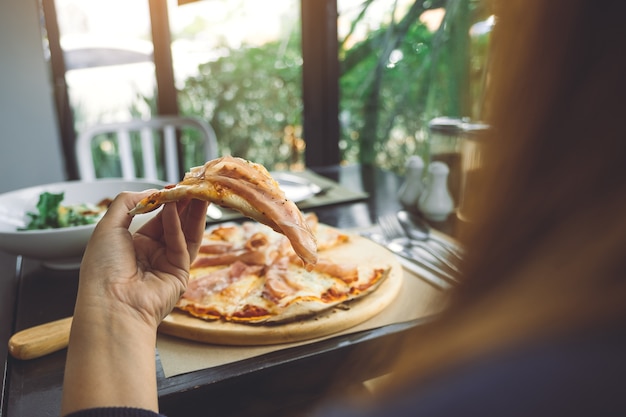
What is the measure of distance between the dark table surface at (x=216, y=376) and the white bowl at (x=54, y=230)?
0.30 ft

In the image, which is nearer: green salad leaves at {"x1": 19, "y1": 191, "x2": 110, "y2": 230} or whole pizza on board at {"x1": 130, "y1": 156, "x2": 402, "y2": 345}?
whole pizza on board at {"x1": 130, "y1": 156, "x2": 402, "y2": 345}

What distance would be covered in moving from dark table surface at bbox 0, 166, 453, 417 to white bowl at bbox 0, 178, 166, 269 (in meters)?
0.09

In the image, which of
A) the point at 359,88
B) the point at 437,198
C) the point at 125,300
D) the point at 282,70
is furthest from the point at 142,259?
the point at 282,70

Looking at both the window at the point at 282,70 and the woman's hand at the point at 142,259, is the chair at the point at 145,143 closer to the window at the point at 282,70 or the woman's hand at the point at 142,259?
the window at the point at 282,70

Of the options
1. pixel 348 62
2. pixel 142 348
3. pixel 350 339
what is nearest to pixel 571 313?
pixel 142 348

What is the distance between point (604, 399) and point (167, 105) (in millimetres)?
2926

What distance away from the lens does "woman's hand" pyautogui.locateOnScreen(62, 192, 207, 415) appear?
22.5 inches

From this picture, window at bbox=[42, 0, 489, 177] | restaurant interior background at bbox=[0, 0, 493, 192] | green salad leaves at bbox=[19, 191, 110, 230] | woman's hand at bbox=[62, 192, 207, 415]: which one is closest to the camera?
woman's hand at bbox=[62, 192, 207, 415]

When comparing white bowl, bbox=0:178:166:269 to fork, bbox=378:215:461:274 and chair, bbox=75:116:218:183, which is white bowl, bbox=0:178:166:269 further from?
chair, bbox=75:116:218:183

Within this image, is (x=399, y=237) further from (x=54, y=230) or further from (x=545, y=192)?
(x=545, y=192)

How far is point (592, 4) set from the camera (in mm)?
242

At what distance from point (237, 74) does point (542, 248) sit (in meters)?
3.81

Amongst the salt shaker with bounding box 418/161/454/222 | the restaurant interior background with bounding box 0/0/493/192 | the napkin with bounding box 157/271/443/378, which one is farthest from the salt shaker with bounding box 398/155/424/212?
the restaurant interior background with bounding box 0/0/493/192

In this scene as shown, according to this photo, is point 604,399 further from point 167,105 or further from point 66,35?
point 66,35
